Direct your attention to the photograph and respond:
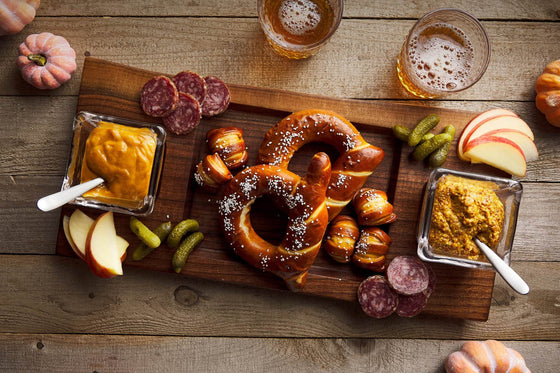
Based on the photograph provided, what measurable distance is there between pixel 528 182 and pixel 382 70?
29.2 inches

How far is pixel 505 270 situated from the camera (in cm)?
153

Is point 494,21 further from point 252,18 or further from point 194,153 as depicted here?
point 194,153

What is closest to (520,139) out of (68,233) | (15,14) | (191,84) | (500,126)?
(500,126)

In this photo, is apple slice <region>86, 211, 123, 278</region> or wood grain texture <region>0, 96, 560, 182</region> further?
wood grain texture <region>0, 96, 560, 182</region>

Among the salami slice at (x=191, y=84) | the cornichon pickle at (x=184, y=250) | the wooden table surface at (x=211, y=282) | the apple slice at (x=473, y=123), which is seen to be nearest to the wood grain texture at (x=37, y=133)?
the wooden table surface at (x=211, y=282)

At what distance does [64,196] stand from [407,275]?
121 cm

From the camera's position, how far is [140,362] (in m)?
1.86

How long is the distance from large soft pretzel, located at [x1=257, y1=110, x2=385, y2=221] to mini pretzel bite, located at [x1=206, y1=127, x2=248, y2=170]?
9cm

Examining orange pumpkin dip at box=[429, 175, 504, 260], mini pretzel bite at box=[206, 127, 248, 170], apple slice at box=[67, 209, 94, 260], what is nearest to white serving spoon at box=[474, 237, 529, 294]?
orange pumpkin dip at box=[429, 175, 504, 260]

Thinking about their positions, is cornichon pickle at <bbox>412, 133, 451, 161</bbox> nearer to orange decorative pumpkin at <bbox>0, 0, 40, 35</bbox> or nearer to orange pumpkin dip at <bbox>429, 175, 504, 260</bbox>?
orange pumpkin dip at <bbox>429, 175, 504, 260</bbox>

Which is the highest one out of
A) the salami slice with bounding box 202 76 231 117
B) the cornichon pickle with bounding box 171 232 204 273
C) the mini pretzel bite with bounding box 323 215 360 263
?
the salami slice with bounding box 202 76 231 117

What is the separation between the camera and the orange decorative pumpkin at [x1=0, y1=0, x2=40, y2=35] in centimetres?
175

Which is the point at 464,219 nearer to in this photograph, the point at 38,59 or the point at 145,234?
the point at 145,234

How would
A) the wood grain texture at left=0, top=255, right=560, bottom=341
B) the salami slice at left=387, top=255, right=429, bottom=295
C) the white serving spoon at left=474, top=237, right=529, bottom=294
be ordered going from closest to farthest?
the white serving spoon at left=474, top=237, right=529, bottom=294 < the salami slice at left=387, top=255, right=429, bottom=295 < the wood grain texture at left=0, top=255, right=560, bottom=341
